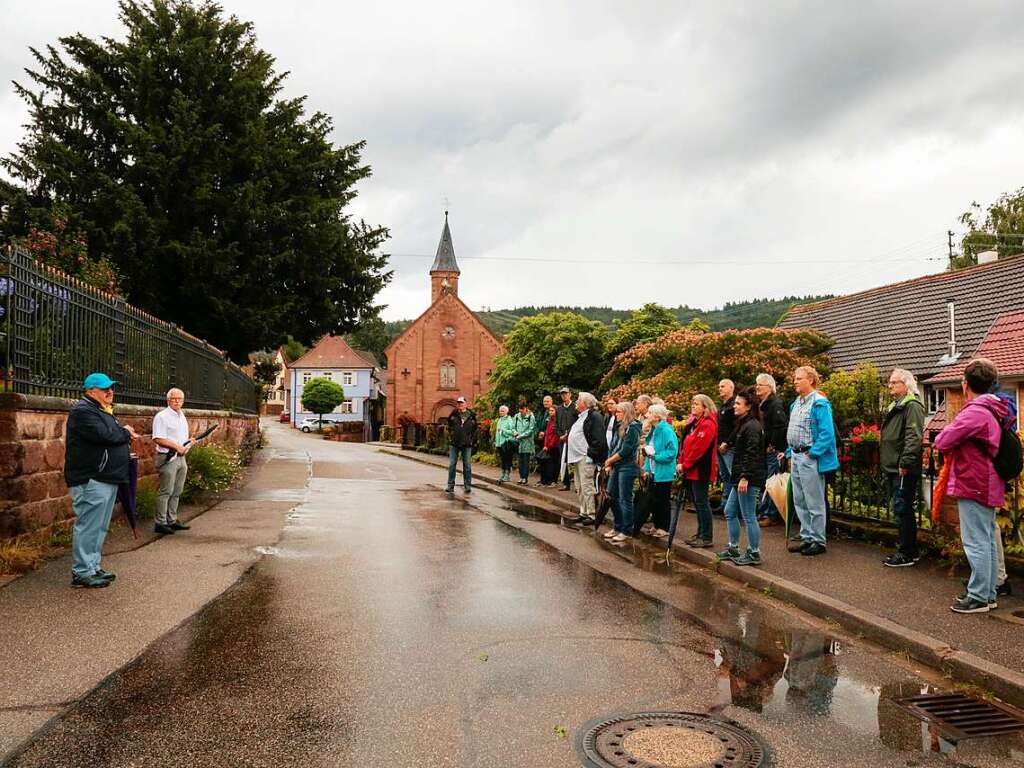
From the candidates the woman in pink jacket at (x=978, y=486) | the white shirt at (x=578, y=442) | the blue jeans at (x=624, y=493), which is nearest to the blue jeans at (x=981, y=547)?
the woman in pink jacket at (x=978, y=486)

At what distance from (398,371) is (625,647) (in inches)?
2272

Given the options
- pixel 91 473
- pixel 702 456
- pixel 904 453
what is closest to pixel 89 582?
pixel 91 473

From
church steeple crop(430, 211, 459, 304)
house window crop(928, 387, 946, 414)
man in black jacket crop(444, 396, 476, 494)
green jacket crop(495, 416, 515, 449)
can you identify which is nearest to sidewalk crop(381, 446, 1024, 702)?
man in black jacket crop(444, 396, 476, 494)

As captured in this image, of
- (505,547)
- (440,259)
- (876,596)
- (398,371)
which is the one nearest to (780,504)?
(876,596)

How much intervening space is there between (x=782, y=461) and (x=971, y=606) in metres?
3.32

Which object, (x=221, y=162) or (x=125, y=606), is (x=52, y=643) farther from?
(x=221, y=162)

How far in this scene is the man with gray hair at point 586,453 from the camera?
36.0 feet

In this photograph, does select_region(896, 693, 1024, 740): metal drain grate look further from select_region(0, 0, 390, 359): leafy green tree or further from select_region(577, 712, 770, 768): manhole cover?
select_region(0, 0, 390, 359): leafy green tree

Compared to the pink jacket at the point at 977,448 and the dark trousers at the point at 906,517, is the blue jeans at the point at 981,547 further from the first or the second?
the dark trousers at the point at 906,517

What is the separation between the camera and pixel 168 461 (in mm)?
9461

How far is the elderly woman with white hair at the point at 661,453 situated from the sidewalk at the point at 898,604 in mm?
660

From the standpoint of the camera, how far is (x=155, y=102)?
2103 centimetres

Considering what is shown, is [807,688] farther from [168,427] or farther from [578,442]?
[168,427]

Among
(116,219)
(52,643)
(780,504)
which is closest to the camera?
(52,643)
